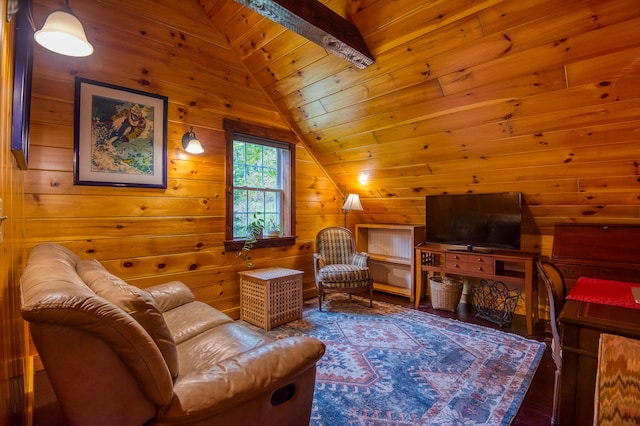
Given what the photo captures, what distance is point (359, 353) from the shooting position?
2523 millimetres

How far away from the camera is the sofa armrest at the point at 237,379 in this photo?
96 centimetres

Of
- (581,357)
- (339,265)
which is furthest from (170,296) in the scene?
(581,357)

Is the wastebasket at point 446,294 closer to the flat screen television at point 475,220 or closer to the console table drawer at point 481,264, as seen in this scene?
the console table drawer at point 481,264

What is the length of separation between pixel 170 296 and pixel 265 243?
142 cm

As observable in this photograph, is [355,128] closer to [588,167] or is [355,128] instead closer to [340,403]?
[588,167]

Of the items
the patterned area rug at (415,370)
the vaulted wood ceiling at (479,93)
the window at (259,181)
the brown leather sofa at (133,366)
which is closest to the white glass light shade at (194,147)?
the window at (259,181)

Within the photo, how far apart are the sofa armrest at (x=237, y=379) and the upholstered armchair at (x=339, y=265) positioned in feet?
7.48

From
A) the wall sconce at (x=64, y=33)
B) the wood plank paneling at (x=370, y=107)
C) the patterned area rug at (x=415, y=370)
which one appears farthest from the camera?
the wood plank paneling at (x=370, y=107)

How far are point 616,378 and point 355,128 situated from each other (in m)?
3.09

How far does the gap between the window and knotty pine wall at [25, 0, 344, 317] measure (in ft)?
0.36

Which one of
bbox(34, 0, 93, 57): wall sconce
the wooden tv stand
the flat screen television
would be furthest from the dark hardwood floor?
bbox(34, 0, 93, 57): wall sconce

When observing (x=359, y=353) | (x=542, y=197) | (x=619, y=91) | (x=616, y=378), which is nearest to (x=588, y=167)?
(x=542, y=197)

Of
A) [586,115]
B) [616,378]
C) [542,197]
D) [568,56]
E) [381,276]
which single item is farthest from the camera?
[381,276]

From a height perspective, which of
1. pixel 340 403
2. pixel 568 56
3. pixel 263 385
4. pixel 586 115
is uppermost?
pixel 568 56
